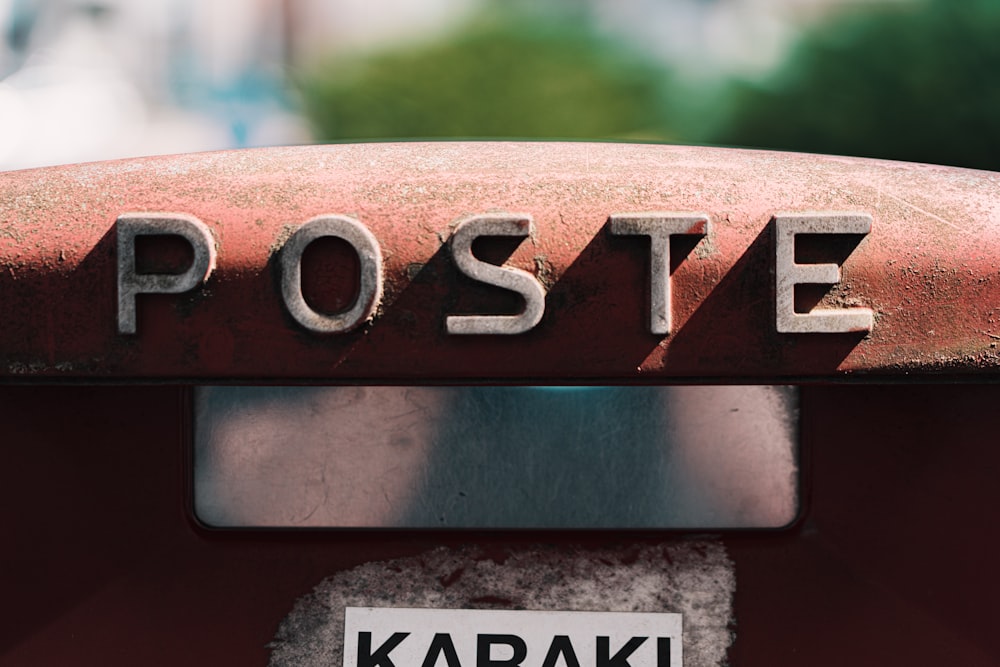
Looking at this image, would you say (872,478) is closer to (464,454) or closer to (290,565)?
(464,454)

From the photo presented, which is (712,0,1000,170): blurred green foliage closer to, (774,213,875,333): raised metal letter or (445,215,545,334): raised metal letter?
(774,213,875,333): raised metal letter

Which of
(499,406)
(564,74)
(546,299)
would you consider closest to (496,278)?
(546,299)

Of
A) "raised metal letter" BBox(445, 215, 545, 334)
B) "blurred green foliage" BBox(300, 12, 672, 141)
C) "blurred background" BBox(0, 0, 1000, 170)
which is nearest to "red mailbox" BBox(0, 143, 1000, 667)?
"raised metal letter" BBox(445, 215, 545, 334)

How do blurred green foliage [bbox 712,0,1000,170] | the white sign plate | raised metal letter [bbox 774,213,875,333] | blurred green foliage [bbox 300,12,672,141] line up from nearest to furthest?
1. raised metal letter [bbox 774,213,875,333]
2. the white sign plate
3. blurred green foliage [bbox 712,0,1000,170]
4. blurred green foliage [bbox 300,12,672,141]

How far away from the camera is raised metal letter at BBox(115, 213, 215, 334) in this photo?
4.45 feet

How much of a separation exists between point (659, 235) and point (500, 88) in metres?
6.36

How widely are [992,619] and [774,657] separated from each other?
1.10 ft

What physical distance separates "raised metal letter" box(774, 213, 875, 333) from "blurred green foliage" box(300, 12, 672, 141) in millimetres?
5807

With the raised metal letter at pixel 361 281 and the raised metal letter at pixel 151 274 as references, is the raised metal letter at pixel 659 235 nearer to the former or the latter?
the raised metal letter at pixel 361 281

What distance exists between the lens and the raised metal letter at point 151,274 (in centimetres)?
136

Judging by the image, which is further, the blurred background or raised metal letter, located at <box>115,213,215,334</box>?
the blurred background

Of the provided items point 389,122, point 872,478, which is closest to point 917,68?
point 389,122

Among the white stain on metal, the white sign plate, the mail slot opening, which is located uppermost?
the mail slot opening

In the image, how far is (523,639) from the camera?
152 centimetres
